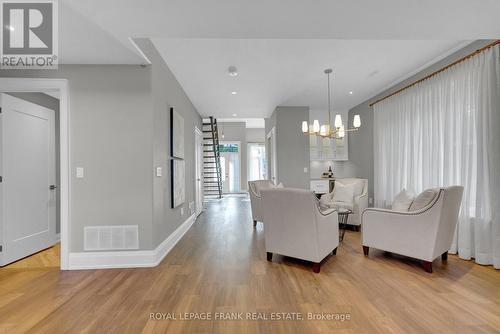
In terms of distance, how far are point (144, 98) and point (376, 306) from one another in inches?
126

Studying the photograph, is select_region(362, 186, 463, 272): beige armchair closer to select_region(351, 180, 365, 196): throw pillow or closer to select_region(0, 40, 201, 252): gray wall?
select_region(351, 180, 365, 196): throw pillow

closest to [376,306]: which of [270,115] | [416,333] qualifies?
[416,333]

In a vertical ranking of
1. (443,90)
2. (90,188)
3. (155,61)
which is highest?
(155,61)

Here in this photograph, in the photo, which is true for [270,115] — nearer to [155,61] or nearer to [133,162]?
[155,61]

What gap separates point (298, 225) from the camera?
8.46ft

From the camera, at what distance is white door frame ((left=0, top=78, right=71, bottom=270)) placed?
8.80 ft

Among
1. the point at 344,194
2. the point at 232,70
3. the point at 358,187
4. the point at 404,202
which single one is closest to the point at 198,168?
the point at 232,70

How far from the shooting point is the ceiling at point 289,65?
9.73 ft

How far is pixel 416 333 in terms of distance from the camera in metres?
1.59

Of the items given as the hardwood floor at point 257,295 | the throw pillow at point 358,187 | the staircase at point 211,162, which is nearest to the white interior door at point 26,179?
the hardwood floor at point 257,295

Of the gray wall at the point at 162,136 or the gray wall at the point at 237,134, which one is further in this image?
the gray wall at the point at 237,134

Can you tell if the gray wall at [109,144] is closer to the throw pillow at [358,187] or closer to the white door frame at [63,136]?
the white door frame at [63,136]

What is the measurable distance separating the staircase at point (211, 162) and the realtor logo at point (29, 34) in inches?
191

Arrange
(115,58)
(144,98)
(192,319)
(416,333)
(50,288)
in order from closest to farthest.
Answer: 1. (416,333)
2. (192,319)
3. (50,288)
4. (115,58)
5. (144,98)
